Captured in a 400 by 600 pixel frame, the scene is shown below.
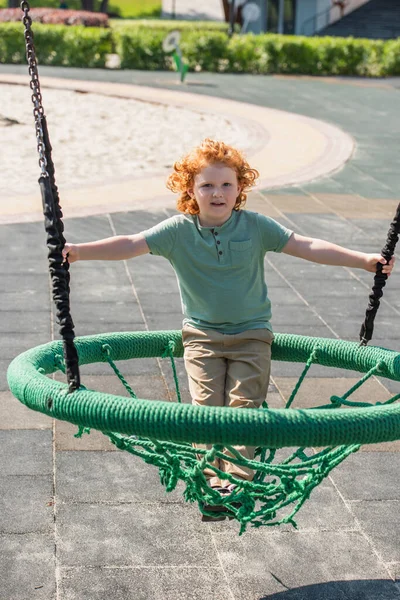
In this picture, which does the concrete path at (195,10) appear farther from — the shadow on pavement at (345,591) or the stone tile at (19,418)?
the shadow on pavement at (345,591)

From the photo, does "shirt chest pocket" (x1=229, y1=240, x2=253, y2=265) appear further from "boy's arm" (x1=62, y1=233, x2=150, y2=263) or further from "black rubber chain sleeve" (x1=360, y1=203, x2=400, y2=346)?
"black rubber chain sleeve" (x1=360, y1=203, x2=400, y2=346)

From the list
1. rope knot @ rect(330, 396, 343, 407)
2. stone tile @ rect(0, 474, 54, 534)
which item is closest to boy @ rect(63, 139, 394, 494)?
rope knot @ rect(330, 396, 343, 407)

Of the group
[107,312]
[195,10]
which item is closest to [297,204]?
[107,312]

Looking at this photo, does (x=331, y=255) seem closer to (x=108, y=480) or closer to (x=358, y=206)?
(x=108, y=480)

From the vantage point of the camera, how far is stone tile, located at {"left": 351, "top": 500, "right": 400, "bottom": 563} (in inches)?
149

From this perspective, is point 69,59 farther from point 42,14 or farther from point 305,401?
point 305,401

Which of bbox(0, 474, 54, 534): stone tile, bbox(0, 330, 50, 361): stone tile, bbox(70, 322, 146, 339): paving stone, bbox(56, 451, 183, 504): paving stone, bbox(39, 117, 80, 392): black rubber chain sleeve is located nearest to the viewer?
bbox(39, 117, 80, 392): black rubber chain sleeve

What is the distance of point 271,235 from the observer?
368cm

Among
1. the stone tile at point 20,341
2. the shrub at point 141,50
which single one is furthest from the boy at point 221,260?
the shrub at point 141,50

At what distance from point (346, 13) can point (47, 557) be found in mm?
38231

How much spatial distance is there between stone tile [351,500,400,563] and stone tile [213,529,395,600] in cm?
6

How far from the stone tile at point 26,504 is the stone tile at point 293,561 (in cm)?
72

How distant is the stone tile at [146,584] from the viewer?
337cm

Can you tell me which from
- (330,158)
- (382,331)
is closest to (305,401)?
(382,331)
